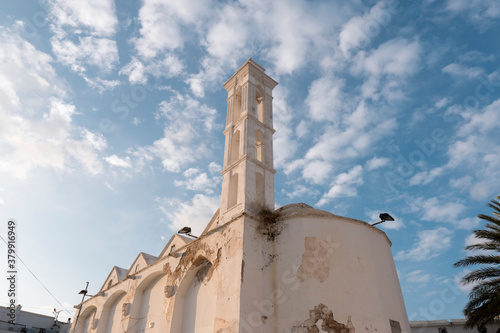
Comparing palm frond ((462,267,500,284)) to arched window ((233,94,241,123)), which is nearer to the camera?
palm frond ((462,267,500,284))

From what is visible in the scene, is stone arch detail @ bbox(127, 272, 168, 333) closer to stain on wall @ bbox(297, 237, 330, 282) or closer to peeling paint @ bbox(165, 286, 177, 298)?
peeling paint @ bbox(165, 286, 177, 298)

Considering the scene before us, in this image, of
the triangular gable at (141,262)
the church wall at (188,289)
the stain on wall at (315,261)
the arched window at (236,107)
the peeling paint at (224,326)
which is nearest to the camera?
the peeling paint at (224,326)

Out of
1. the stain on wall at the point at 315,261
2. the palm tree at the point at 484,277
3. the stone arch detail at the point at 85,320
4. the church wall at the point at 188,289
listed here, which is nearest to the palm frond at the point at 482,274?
the palm tree at the point at 484,277

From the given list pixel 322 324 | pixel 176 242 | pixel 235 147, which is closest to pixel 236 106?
pixel 235 147

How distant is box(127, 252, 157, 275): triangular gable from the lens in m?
20.2

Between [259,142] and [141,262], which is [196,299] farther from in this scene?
[259,142]

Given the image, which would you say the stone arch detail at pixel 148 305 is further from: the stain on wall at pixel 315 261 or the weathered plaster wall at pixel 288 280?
the stain on wall at pixel 315 261

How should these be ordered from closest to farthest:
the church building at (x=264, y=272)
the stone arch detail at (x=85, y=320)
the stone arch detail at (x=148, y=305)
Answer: the church building at (x=264, y=272) < the stone arch detail at (x=148, y=305) < the stone arch detail at (x=85, y=320)

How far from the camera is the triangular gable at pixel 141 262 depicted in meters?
20.2

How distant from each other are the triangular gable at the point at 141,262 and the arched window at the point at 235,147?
837cm

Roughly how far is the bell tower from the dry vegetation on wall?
0.52 m

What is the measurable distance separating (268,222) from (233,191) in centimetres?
301

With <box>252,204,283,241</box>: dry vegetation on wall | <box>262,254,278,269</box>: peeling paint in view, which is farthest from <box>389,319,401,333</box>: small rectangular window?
<box>252,204,283,241</box>: dry vegetation on wall

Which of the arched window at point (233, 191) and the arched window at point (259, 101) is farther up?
the arched window at point (259, 101)
